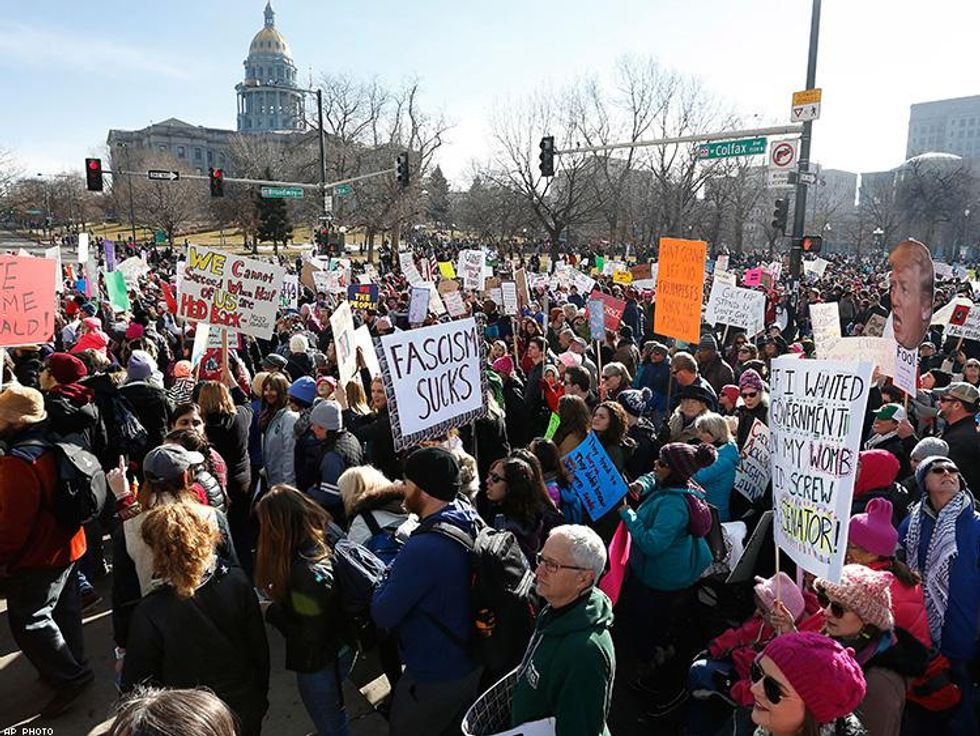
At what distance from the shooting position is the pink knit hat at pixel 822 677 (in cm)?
217

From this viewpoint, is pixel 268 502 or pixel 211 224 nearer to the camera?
pixel 268 502

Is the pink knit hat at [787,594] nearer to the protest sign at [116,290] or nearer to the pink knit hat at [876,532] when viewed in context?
the pink knit hat at [876,532]

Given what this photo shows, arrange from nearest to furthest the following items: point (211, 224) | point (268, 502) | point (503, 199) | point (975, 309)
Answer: point (268, 502) < point (975, 309) < point (503, 199) < point (211, 224)

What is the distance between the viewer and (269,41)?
148125mm

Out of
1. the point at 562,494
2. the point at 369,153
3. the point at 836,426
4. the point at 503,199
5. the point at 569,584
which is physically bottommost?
the point at 562,494

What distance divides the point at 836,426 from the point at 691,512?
124 centimetres

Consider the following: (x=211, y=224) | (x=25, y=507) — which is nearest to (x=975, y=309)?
(x=25, y=507)

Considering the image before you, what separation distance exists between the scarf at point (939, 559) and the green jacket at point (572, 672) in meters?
2.30

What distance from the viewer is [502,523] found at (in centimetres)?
412

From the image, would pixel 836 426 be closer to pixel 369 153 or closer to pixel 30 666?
pixel 30 666

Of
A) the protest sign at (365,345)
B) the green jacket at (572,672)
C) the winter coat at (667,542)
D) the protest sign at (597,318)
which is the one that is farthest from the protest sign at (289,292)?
the green jacket at (572,672)

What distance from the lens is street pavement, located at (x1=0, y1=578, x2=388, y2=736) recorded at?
432 cm

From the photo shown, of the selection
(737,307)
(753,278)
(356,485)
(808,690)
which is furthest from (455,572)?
(753,278)

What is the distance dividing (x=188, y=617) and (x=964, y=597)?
3.97 meters
